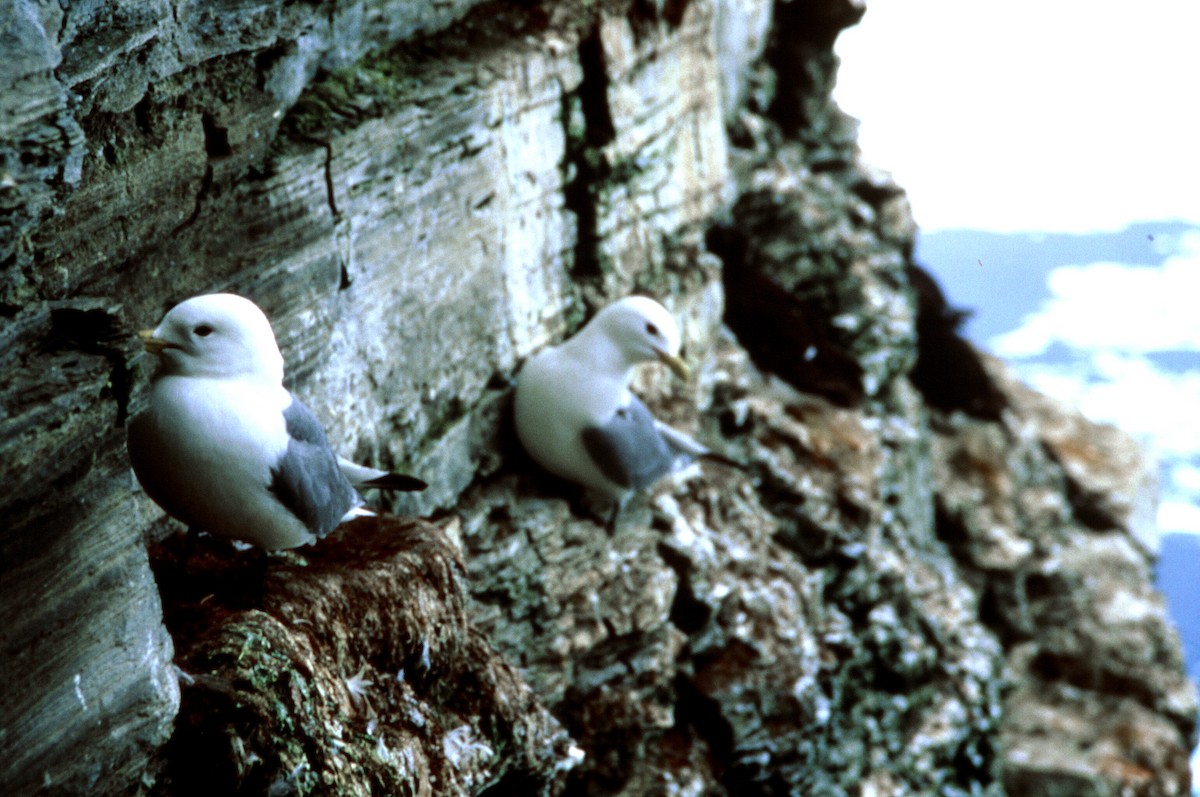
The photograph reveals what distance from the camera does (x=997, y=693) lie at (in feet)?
31.4

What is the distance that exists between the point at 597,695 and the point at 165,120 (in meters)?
3.47

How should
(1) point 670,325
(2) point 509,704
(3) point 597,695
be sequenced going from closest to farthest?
(2) point 509,704 → (1) point 670,325 → (3) point 597,695

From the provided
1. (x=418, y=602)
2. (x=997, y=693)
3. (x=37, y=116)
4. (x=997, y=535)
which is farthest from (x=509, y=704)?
(x=997, y=535)

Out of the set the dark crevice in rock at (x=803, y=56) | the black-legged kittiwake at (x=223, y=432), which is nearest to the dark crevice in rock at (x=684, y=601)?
the black-legged kittiwake at (x=223, y=432)

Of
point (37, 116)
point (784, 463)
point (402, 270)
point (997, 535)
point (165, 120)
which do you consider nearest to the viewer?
point (37, 116)

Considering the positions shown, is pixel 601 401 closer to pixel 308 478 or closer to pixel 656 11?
pixel 308 478

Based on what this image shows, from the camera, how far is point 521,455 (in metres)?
6.46

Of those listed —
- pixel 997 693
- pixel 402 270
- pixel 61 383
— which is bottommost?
pixel 997 693

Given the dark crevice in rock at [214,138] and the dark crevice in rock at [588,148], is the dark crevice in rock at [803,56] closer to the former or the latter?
the dark crevice in rock at [588,148]

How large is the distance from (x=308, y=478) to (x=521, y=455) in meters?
2.76

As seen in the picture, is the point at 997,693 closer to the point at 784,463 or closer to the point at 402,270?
the point at 784,463

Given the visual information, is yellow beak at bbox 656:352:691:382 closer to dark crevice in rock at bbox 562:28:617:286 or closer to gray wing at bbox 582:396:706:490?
gray wing at bbox 582:396:706:490

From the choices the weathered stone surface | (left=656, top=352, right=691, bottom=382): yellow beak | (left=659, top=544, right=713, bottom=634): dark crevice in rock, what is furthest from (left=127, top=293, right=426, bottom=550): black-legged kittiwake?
the weathered stone surface

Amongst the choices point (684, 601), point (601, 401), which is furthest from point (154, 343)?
point (684, 601)
